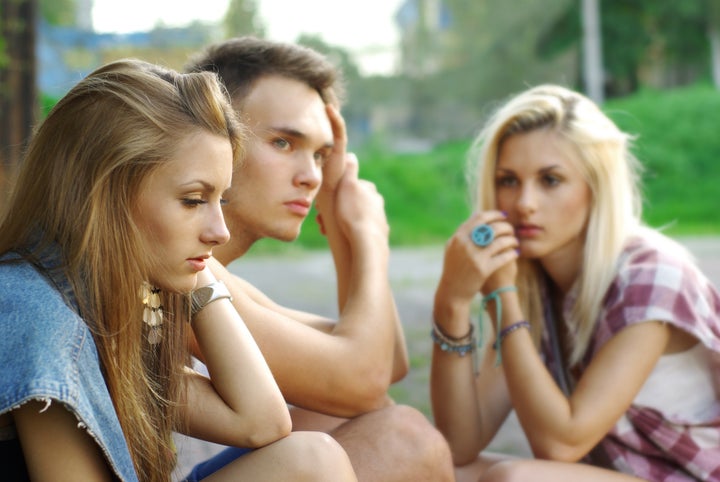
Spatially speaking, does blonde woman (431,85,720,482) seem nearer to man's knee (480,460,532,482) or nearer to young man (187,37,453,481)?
man's knee (480,460,532,482)

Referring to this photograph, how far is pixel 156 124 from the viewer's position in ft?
6.02

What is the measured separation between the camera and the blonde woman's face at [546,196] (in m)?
3.03

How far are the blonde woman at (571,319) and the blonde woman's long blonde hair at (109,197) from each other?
1240 millimetres

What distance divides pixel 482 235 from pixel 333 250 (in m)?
0.50

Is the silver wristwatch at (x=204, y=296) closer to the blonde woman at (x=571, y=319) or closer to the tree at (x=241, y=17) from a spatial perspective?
the blonde woman at (x=571, y=319)

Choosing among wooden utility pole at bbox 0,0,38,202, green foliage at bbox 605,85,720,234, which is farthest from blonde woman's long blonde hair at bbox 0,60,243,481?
green foliage at bbox 605,85,720,234

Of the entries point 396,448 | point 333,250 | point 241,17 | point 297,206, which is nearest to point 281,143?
point 297,206

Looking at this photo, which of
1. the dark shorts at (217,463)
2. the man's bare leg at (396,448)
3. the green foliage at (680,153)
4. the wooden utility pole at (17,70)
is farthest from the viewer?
the green foliage at (680,153)

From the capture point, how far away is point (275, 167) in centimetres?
270

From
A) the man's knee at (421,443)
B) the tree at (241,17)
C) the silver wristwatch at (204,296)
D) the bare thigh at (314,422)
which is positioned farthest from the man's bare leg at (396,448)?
the tree at (241,17)

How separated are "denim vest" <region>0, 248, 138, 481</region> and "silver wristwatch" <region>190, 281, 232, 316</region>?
1.09 feet

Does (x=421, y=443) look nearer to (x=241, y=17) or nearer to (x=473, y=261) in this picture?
(x=473, y=261)

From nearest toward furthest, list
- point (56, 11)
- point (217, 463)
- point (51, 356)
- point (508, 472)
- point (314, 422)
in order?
point (51, 356) < point (217, 463) < point (508, 472) < point (314, 422) < point (56, 11)

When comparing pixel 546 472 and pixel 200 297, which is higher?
pixel 200 297
